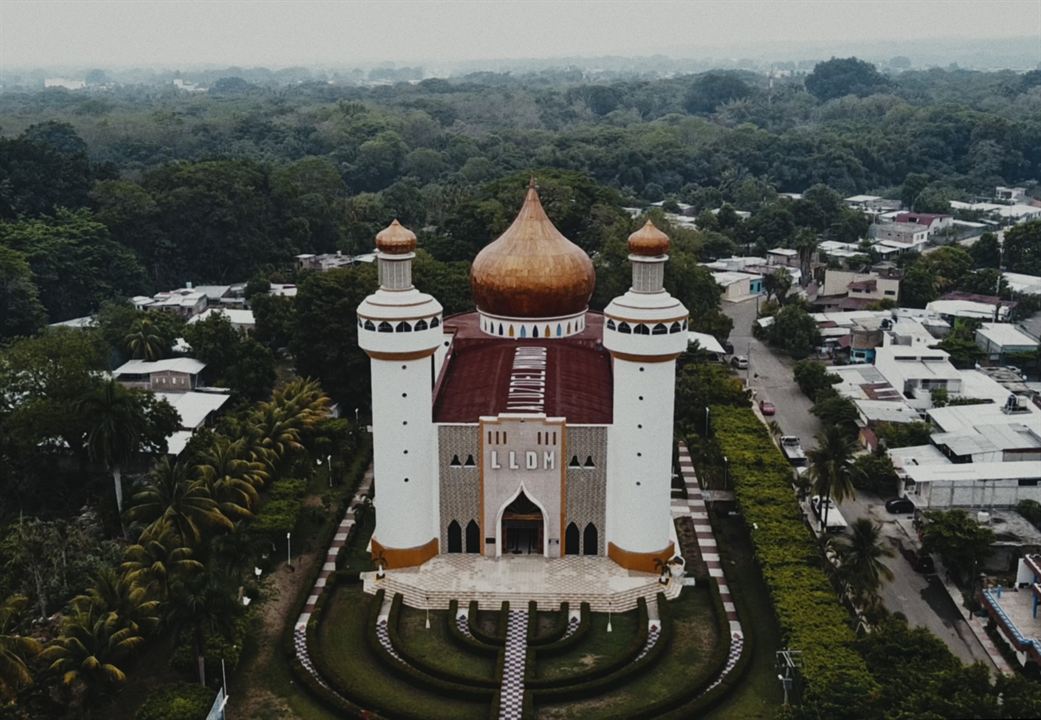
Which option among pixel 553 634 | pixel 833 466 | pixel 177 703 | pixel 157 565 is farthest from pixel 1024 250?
pixel 177 703

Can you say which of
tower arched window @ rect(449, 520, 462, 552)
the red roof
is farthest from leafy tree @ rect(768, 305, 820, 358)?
tower arched window @ rect(449, 520, 462, 552)

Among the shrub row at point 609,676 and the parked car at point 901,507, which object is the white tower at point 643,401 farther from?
the parked car at point 901,507

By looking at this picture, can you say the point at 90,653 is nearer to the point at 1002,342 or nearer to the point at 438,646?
the point at 438,646

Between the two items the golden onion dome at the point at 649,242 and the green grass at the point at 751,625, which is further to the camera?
the golden onion dome at the point at 649,242

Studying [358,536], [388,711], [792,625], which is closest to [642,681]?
[792,625]

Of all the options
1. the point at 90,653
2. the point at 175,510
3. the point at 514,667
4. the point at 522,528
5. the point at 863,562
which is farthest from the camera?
the point at 522,528

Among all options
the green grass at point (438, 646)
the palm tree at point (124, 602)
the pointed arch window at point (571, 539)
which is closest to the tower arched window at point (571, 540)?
the pointed arch window at point (571, 539)
